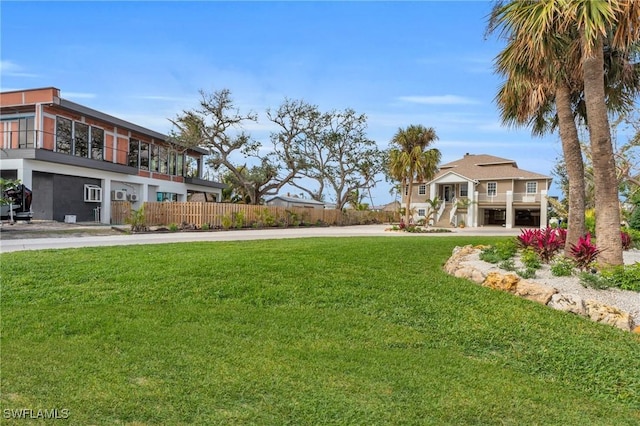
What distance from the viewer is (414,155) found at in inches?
1174

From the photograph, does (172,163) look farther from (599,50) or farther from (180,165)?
(599,50)

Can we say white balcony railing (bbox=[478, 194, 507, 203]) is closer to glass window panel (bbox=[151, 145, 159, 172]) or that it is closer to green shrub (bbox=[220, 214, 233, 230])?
green shrub (bbox=[220, 214, 233, 230])

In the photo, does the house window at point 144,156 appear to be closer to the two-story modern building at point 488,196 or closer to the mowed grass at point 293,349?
the two-story modern building at point 488,196

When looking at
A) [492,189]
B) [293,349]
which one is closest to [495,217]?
[492,189]

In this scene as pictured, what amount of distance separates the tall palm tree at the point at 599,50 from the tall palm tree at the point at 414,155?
2091 cm

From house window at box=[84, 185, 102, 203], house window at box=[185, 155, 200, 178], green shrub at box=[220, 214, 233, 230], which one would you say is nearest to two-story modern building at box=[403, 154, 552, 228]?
green shrub at box=[220, 214, 233, 230]

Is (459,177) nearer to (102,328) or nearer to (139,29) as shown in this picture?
(139,29)

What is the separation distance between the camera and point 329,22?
1088 centimetres

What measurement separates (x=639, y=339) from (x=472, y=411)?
11.8 feet

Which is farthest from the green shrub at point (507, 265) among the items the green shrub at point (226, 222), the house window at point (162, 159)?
the house window at point (162, 159)

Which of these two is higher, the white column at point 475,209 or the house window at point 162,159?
the house window at point 162,159

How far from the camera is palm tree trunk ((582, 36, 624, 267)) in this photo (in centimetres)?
815

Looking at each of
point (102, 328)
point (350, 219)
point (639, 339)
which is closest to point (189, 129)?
point (350, 219)

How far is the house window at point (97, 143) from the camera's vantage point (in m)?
26.1
